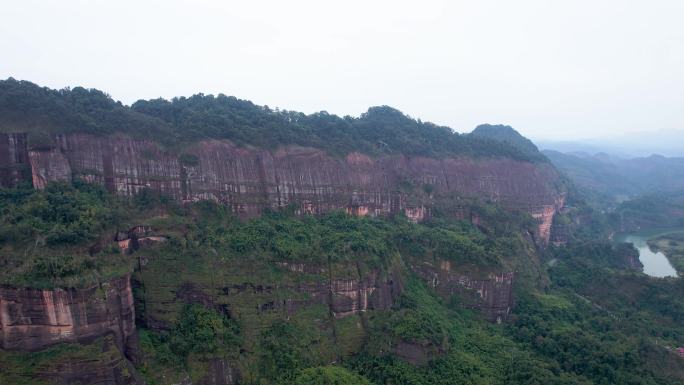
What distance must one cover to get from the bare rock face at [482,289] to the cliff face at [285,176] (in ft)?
26.9

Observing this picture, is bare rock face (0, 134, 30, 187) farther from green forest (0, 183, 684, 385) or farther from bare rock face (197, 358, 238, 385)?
bare rock face (197, 358, 238, 385)

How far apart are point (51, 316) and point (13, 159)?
11.0 m

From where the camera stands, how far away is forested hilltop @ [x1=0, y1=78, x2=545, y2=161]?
971 inches

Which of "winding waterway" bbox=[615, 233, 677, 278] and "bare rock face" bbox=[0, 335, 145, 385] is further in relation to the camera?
"winding waterway" bbox=[615, 233, 677, 278]

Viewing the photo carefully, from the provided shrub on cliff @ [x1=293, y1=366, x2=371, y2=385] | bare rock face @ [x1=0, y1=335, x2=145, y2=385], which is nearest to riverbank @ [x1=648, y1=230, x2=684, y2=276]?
shrub on cliff @ [x1=293, y1=366, x2=371, y2=385]

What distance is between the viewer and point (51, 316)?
56.4 ft

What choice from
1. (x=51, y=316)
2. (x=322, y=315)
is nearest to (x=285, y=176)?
(x=322, y=315)

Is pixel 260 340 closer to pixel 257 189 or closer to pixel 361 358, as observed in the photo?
pixel 361 358

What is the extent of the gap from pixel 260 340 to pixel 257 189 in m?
10.9

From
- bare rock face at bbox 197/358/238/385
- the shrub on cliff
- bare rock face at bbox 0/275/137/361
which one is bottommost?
the shrub on cliff

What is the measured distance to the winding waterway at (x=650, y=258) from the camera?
43.8 m

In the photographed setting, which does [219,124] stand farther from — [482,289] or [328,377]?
[482,289]

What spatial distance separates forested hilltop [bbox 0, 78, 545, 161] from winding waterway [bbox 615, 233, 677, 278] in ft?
55.5

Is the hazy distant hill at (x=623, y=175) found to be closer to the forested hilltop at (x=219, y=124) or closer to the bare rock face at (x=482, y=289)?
the forested hilltop at (x=219, y=124)
